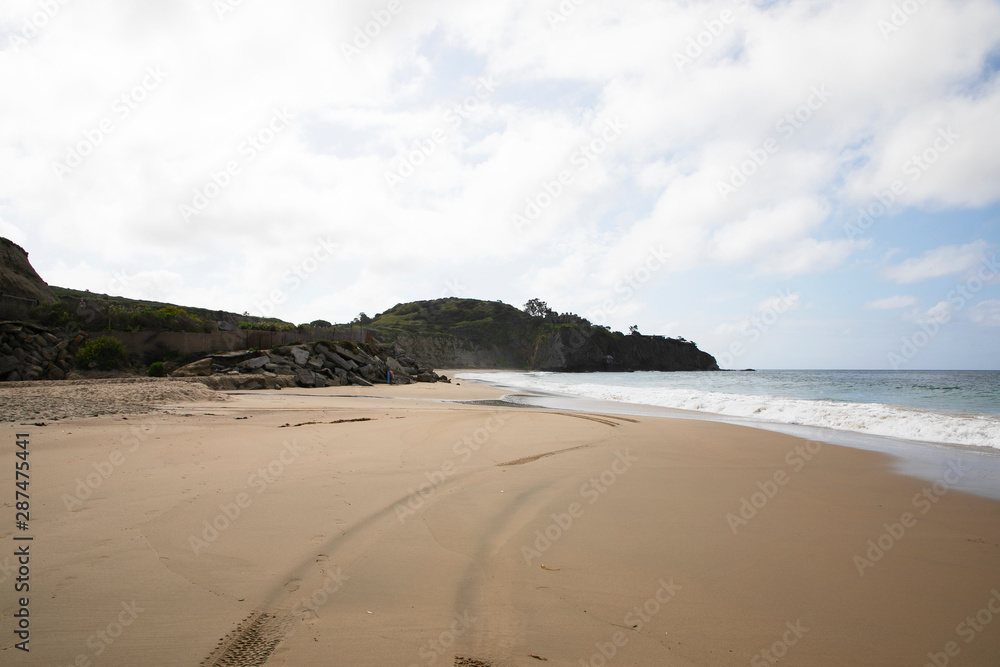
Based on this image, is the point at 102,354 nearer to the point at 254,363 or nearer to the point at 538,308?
the point at 254,363

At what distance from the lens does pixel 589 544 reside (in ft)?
11.5

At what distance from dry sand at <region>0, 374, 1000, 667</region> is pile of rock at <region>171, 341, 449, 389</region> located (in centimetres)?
1244

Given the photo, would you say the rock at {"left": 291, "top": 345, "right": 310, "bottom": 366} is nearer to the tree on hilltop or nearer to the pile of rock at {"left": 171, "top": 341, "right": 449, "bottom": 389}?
the pile of rock at {"left": 171, "top": 341, "right": 449, "bottom": 389}

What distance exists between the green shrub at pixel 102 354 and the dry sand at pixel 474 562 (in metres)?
16.8

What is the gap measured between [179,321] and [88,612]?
2606 cm

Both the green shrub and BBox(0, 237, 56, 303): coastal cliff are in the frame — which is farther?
BBox(0, 237, 56, 303): coastal cliff

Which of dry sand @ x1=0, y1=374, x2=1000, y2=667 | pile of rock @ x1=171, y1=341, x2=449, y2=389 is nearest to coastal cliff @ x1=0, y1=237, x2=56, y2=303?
pile of rock @ x1=171, y1=341, x2=449, y2=389

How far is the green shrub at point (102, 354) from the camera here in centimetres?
1894

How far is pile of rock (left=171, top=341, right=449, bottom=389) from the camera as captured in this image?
709 inches

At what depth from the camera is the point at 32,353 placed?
17578 mm

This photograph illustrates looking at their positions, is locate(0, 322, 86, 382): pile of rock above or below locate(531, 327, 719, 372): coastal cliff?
below

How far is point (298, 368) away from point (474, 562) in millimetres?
19626

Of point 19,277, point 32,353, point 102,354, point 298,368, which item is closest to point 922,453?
point 298,368

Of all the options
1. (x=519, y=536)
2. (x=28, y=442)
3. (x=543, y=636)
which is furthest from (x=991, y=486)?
(x=28, y=442)
